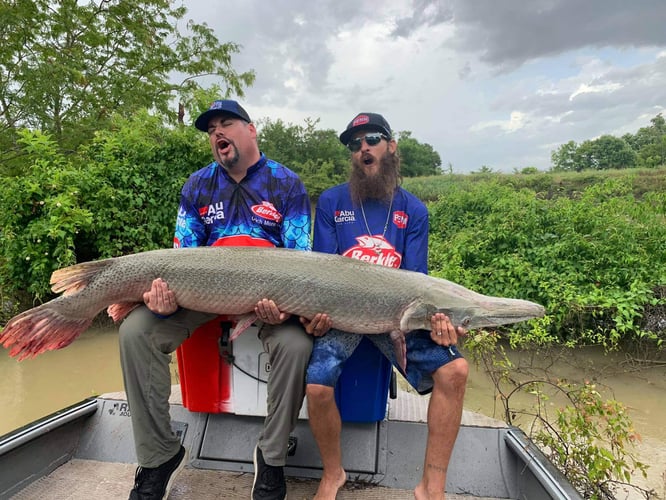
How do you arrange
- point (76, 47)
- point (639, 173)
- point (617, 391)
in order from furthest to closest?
point (639, 173) → point (76, 47) → point (617, 391)

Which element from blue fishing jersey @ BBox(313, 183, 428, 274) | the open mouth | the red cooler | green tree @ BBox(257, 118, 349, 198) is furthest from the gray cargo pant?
green tree @ BBox(257, 118, 349, 198)

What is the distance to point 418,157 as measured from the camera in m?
56.5

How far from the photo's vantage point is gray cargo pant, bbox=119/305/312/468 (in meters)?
2.27

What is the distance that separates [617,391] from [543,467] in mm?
3938

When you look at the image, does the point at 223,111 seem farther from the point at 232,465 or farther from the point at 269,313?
the point at 232,465

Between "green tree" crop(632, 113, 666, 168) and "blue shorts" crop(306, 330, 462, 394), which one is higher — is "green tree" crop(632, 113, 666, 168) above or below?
above

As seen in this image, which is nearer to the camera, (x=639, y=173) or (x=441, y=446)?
(x=441, y=446)

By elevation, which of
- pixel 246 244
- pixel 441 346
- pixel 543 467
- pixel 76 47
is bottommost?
pixel 543 467

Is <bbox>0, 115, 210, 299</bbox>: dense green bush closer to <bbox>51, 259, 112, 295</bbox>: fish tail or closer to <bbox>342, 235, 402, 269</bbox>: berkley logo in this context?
<bbox>51, 259, 112, 295</bbox>: fish tail

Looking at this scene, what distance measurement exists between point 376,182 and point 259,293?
1.14 metres

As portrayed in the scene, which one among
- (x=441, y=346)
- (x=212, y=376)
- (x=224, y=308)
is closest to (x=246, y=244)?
(x=224, y=308)

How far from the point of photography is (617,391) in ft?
17.3

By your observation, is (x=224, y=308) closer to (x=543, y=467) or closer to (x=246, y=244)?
(x=246, y=244)

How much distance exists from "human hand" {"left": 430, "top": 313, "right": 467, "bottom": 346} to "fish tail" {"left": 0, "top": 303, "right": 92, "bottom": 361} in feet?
6.56
